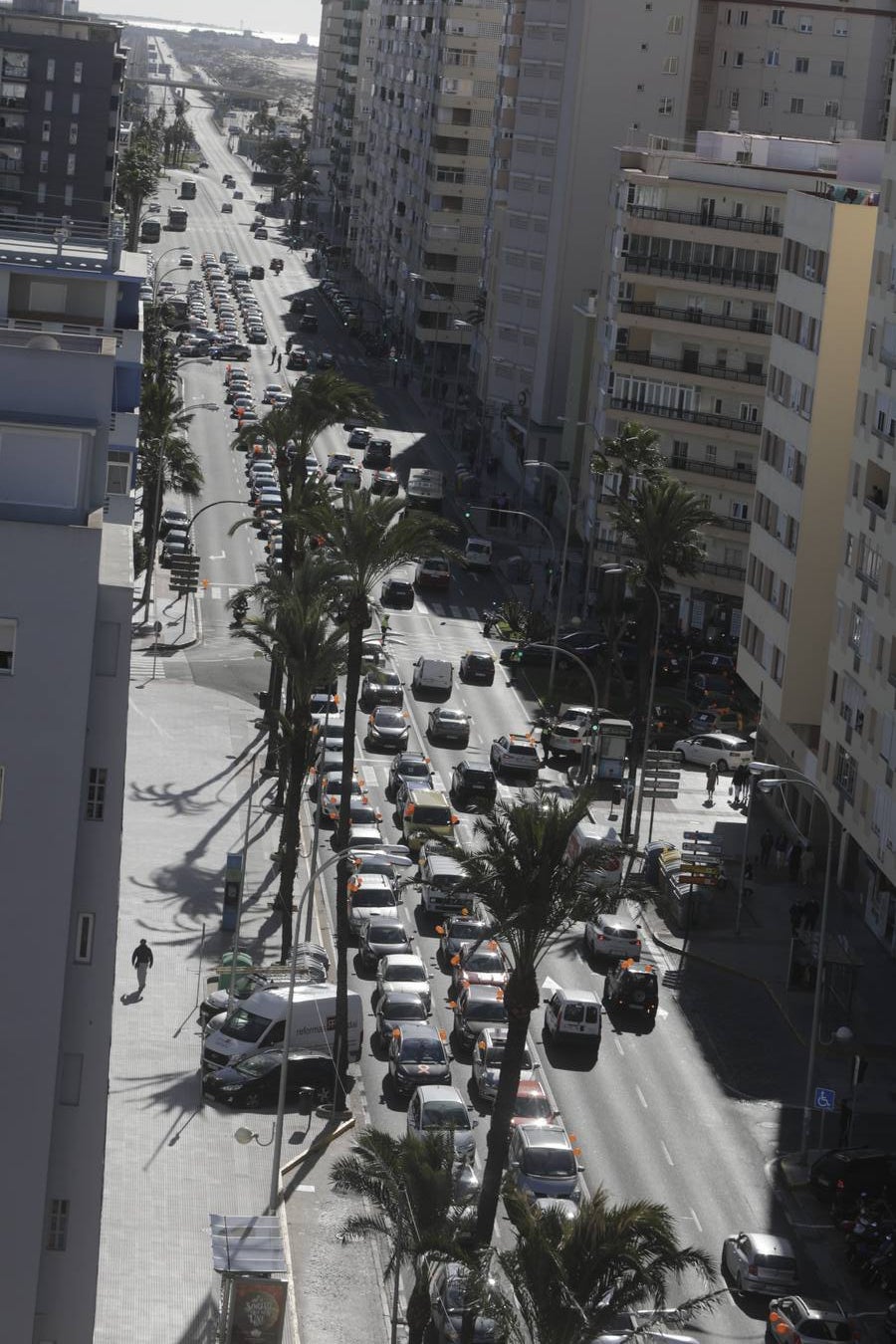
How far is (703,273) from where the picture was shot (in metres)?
98.6

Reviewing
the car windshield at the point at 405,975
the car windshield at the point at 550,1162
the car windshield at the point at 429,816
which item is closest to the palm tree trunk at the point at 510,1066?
the car windshield at the point at 550,1162

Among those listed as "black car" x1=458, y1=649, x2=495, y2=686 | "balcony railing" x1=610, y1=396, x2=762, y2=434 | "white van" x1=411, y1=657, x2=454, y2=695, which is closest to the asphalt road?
"white van" x1=411, y1=657, x2=454, y2=695

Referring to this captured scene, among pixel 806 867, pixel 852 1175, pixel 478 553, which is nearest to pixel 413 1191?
pixel 852 1175

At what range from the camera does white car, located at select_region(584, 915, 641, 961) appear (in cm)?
6241

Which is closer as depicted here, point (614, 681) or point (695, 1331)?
point (695, 1331)

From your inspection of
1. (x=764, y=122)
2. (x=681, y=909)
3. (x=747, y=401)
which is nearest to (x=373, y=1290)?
(x=681, y=909)

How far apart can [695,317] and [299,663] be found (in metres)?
47.0

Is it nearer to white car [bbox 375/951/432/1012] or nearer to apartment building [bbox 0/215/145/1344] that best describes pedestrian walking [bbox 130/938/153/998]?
white car [bbox 375/951/432/1012]

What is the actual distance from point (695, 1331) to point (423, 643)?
5522cm

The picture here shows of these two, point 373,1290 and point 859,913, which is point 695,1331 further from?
point 859,913

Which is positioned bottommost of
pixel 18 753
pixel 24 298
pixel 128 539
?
pixel 18 753

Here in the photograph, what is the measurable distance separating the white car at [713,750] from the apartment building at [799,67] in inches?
2538

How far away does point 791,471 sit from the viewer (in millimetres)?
74812

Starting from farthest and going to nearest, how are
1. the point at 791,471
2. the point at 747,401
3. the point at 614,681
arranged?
the point at 747,401, the point at 614,681, the point at 791,471
